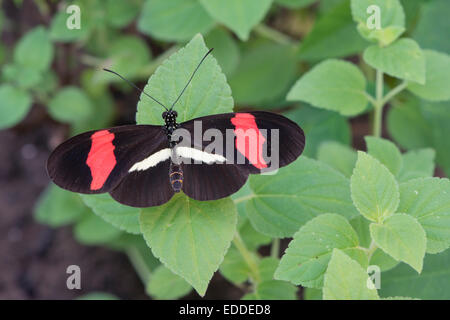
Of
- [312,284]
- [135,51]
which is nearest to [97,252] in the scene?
[135,51]

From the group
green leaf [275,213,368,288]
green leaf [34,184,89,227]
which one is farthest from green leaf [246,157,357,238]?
Answer: green leaf [34,184,89,227]

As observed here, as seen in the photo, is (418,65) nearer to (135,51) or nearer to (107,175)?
(107,175)

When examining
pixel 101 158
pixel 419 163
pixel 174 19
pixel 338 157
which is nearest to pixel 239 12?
pixel 174 19

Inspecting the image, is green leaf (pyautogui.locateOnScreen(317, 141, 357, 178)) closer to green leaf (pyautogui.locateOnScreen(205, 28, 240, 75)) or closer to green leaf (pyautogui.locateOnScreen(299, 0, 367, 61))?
green leaf (pyautogui.locateOnScreen(299, 0, 367, 61))

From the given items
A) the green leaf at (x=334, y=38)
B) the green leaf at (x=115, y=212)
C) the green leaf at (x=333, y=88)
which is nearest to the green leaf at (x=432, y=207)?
the green leaf at (x=333, y=88)

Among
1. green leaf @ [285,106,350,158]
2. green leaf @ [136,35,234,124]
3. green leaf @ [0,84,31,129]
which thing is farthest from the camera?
green leaf @ [0,84,31,129]

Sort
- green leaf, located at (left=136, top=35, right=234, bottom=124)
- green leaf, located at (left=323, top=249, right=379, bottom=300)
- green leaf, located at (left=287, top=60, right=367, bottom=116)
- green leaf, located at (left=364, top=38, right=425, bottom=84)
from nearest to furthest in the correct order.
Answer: green leaf, located at (left=323, top=249, right=379, bottom=300)
green leaf, located at (left=136, top=35, right=234, bottom=124)
green leaf, located at (left=364, top=38, right=425, bottom=84)
green leaf, located at (left=287, top=60, right=367, bottom=116)
